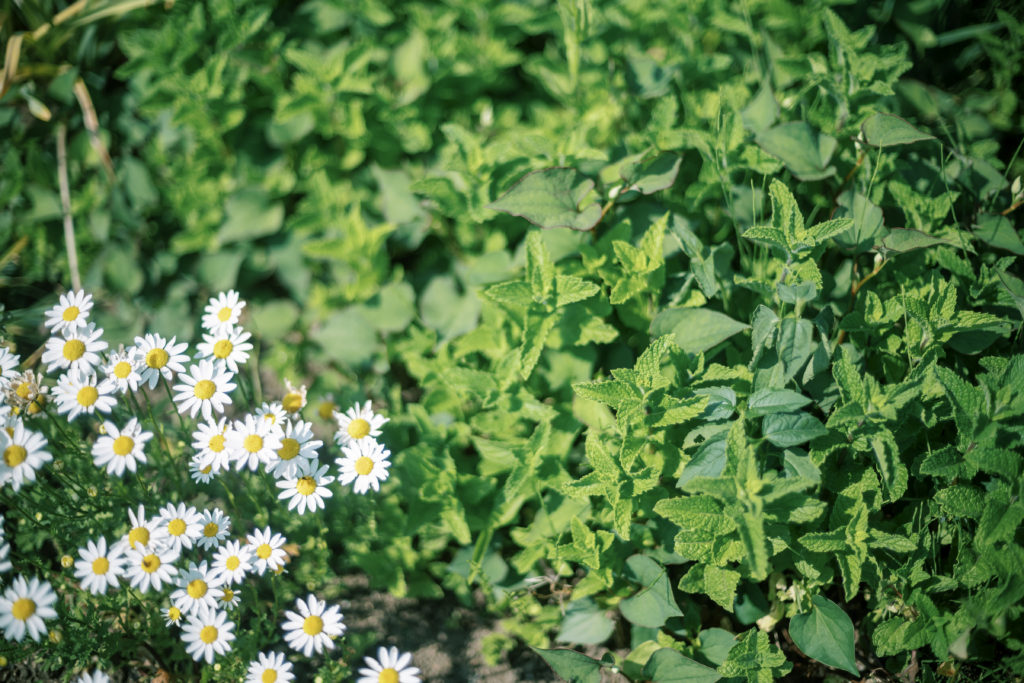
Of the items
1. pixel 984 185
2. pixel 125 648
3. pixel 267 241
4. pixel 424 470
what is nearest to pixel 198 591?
pixel 125 648

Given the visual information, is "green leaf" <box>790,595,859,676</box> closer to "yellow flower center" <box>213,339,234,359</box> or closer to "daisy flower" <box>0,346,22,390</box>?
"yellow flower center" <box>213,339,234,359</box>

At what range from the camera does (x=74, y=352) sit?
71.9 inches

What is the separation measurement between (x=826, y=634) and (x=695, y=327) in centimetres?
85

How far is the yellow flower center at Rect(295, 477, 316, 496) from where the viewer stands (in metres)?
1.78

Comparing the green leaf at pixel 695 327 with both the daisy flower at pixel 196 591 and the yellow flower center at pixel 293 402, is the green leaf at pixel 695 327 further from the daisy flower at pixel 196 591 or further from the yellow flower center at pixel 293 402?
the daisy flower at pixel 196 591

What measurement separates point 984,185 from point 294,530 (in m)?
2.45

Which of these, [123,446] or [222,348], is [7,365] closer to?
[123,446]

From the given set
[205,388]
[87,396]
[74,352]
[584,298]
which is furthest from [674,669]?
[74,352]

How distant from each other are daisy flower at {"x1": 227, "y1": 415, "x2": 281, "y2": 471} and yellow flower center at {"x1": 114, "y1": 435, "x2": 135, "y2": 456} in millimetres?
254

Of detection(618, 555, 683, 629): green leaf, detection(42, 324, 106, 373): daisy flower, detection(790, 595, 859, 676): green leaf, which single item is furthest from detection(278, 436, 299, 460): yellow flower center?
detection(790, 595, 859, 676): green leaf

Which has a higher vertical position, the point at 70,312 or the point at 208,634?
the point at 70,312

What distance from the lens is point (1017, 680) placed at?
5.48ft

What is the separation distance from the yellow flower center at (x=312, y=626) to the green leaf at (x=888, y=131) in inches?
79.7

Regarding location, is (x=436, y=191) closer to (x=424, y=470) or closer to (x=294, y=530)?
(x=424, y=470)
